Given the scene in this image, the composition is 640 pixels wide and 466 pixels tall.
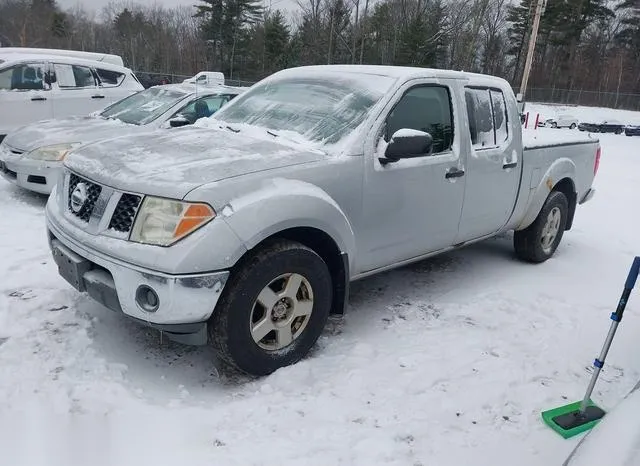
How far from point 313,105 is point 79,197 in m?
1.71

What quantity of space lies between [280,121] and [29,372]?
2266 mm

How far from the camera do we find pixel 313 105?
3.91 meters

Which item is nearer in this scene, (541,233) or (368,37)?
(541,233)

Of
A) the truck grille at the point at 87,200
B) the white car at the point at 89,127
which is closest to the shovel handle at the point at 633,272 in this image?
the truck grille at the point at 87,200

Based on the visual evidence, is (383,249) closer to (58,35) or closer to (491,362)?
(491,362)

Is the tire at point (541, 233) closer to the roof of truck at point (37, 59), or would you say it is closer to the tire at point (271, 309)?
the tire at point (271, 309)

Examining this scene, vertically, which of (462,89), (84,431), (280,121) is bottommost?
(84,431)

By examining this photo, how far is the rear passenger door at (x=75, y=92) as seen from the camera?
29.6 feet

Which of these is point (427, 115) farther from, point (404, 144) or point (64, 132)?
point (64, 132)

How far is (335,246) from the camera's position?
3410 millimetres

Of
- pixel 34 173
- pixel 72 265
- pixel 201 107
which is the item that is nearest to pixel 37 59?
pixel 201 107

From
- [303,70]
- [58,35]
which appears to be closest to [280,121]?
[303,70]

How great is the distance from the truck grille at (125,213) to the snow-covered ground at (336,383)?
2.87 ft

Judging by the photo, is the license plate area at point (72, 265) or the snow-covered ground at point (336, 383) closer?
the snow-covered ground at point (336, 383)
